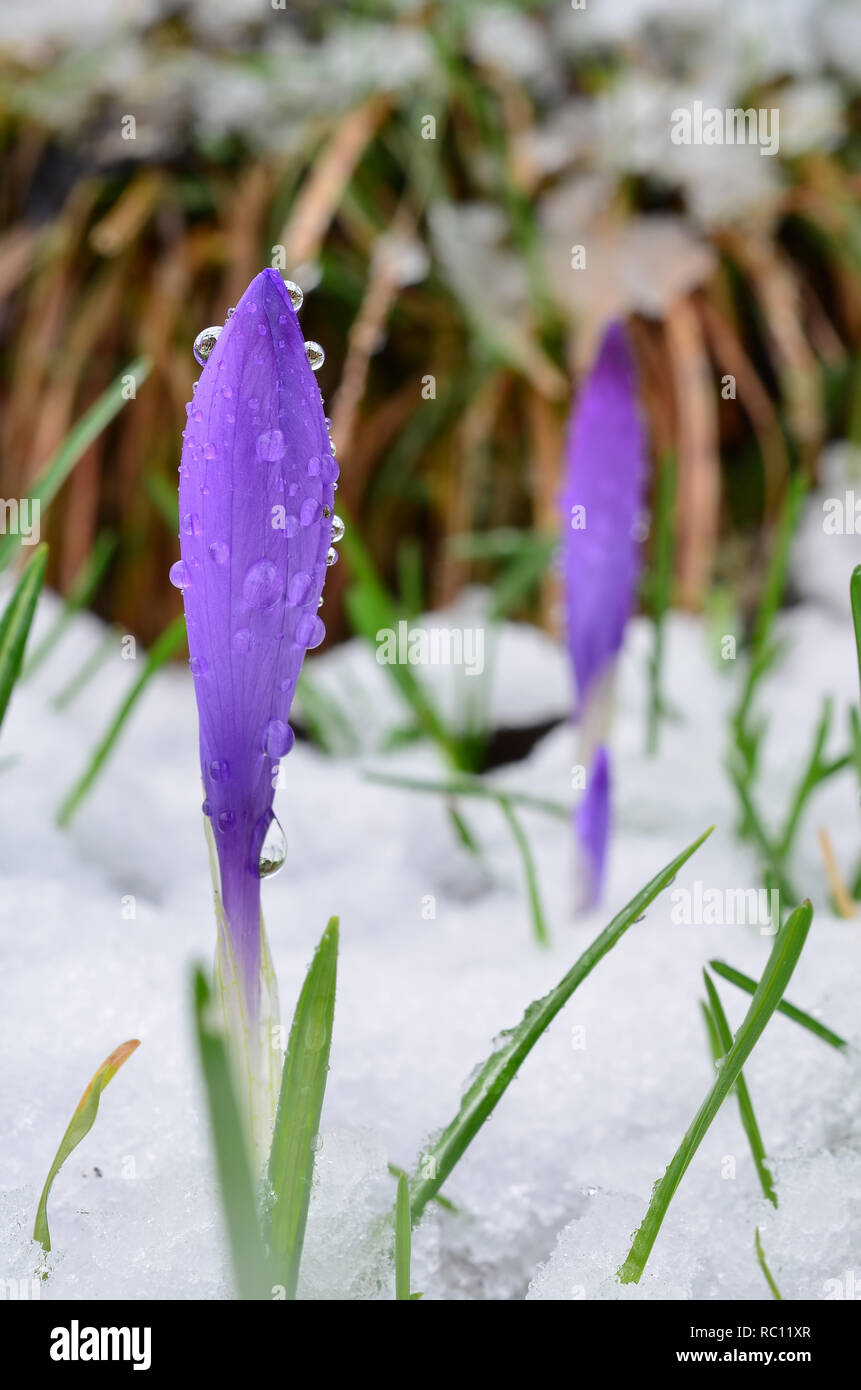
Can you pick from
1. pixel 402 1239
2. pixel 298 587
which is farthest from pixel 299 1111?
pixel 298 587

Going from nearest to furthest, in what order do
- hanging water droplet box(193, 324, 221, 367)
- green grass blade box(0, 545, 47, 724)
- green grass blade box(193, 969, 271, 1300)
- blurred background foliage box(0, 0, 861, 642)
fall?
green grass blade box(193, 969, 271, 1300) → hanging water droplet box(193, 324, 221, 367) → green grass blade box(0, 545, 47, 724) → blurred background foliage box(0, 0, 861, 642)

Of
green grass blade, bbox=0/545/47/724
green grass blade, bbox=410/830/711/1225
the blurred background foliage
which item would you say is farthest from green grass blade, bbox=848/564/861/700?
the blurred background foliage

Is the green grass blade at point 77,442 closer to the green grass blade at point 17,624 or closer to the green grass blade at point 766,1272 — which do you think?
the green grass blade at point 17,624

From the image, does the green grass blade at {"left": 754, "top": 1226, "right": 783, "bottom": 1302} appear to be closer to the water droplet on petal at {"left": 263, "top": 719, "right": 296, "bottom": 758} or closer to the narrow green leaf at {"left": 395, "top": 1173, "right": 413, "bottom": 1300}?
the narrow green leaf at {"left": 395, "top": 1173, "right": 413, "bottom": 1300}

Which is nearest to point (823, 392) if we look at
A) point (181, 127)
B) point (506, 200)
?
point (506, 200)

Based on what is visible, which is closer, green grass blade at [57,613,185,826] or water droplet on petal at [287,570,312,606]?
water droplet on petal at [287,570,312,606]

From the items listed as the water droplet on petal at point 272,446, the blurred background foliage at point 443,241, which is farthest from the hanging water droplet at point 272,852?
the blurred background foliage at point 443,241

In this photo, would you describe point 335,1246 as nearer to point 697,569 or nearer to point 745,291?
point 697,569
